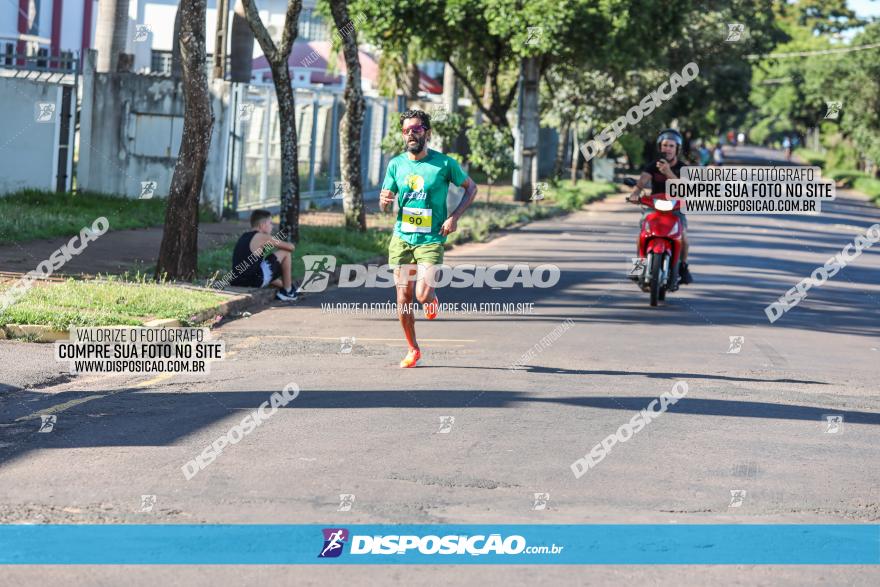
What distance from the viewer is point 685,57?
62188 millimetres

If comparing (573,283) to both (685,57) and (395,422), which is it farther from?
(685,57)

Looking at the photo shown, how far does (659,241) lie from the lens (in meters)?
16.7

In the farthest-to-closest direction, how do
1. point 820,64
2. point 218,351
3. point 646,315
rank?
point 820,64
point 646,315
point 218,351

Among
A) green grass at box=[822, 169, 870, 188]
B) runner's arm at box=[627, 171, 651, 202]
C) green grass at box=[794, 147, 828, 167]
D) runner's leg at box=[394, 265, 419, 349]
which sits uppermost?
green grass at box=[794, 147, 828, 167]

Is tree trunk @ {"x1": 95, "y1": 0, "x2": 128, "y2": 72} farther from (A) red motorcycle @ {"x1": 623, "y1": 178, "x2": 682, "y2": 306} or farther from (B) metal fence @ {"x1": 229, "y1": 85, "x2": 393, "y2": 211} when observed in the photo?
(A) red motorcycle @ {"x1": 623, "y1": 178, "x2": 682, "y2": 306}

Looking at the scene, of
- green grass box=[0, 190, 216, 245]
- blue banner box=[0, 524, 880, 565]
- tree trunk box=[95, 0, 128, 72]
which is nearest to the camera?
blue banner box=[0, 524, 880, 565]

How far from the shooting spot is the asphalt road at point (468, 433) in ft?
22.4

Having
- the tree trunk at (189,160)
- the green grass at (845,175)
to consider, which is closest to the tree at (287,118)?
the tree trunk at (189,160)

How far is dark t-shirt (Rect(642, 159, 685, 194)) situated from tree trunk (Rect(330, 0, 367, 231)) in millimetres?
7505

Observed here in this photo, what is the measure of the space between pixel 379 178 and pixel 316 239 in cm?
1670

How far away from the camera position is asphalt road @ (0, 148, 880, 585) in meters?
6.81

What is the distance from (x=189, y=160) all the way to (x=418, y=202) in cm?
564

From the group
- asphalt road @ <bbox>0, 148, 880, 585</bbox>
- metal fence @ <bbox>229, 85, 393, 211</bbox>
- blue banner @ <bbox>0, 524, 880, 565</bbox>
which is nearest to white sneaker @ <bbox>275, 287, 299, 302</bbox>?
asphalt road @ <bbox>0, 148, 880, 585</bbox>
